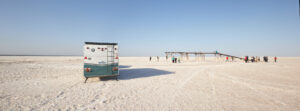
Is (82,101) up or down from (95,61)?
down

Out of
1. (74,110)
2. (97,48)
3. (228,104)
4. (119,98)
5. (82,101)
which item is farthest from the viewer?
(97,48)

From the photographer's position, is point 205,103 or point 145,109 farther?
point 205,103

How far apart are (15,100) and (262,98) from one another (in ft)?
36.7

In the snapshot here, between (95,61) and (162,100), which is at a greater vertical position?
(95,61)

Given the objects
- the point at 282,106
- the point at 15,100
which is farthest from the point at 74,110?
the point at 282,106

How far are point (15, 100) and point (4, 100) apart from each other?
0.48m

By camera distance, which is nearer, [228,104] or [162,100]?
[228,104]

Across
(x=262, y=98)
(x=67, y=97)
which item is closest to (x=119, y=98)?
(x=67, y=97)

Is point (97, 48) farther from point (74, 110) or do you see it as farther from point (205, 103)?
point (205, 103)

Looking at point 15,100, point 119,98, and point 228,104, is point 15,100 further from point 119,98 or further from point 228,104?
point 228,104

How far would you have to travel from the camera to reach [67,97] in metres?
5.42

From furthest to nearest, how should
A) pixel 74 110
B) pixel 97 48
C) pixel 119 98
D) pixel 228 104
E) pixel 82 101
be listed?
pixel 97 48 → pixel 119 98 → pixel 82 101 → pixel 228 104 → pixel 74 110

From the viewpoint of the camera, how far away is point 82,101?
4.98 m

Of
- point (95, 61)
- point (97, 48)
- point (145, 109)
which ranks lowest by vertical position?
point (145, 109)
